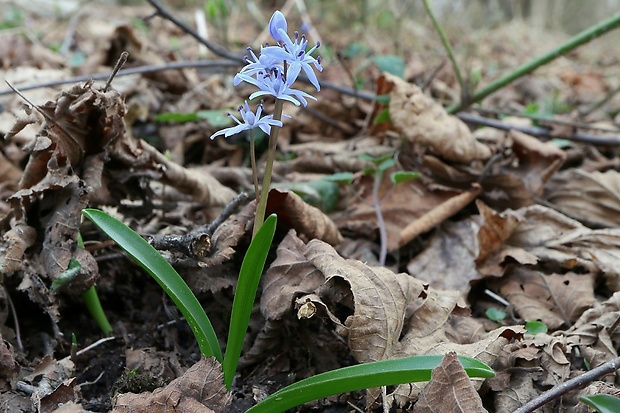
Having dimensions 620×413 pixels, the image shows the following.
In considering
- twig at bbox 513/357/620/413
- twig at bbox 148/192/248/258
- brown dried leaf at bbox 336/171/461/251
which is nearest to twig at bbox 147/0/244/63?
brown dried leaf at bbox 336/171/461/251

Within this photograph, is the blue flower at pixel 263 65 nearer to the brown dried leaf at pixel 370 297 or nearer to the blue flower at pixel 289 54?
the blue flower at pixel 289 54

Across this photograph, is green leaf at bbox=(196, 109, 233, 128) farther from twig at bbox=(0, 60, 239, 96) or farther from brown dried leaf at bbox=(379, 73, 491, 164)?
brown dried leaf at bbox=(379, 73, 491, 164)

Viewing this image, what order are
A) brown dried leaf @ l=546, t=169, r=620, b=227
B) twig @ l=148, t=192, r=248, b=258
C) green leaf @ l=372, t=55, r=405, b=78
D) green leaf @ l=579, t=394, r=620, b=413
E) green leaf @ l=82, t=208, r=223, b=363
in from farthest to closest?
1. green leaf @ l=372, t=55, r=405, b=78
2. brown dried leaf @ l=546, t=169, r=620, b=227
3. twig @ l=148, t=192, r=248, b=258
4. green leaf @ l=82, t=208, r=223, b=363
5. green leaf @ l=579, t=394, r=620, b=413

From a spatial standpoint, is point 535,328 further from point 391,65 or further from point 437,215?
point 391,65

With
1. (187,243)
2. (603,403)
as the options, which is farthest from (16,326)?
(603,403)

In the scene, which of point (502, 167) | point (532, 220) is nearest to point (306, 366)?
point (532, 220)

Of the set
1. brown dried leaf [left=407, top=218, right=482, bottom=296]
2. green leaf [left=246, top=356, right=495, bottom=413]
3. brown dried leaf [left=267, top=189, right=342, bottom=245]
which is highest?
brown dried leaf [left=267, top=189, right=342, bottom=245]

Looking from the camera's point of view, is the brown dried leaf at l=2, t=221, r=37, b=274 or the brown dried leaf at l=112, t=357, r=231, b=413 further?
the brown dried leaf at l=2, t=221, r=37, b=274
